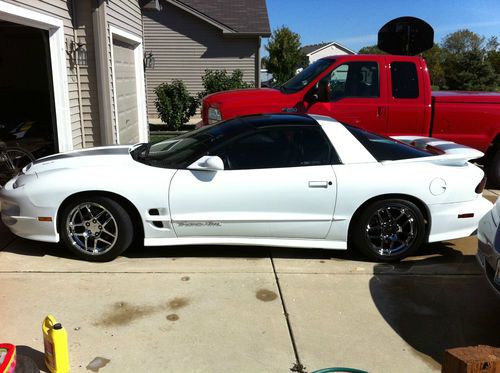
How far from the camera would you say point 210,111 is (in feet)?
24.7

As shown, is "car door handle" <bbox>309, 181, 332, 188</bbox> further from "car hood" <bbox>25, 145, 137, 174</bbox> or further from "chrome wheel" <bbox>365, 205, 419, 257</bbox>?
"car hood" <bbox>25, 145, 137, 174</bbox>

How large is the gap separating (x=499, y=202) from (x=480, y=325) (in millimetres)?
986

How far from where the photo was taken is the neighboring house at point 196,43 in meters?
19.2

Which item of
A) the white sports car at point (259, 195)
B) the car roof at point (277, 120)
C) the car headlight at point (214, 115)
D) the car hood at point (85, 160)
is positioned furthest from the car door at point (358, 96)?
the car hood at point (85, 160)

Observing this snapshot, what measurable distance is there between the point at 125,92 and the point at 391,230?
7.05m

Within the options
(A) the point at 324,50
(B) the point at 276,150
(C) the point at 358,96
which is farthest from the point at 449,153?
(A) the point at 324,50

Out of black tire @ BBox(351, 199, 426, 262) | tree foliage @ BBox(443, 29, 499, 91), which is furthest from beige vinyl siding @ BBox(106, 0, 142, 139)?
tree foliage @ BBox(443, 29, 499, 91)

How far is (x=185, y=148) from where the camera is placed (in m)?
4.88

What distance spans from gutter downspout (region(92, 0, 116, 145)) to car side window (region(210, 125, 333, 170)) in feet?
13.6

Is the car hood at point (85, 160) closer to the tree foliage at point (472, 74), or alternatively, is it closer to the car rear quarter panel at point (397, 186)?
the car rear quarter panel at point (397, 186)

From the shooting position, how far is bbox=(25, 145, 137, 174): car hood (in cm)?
473

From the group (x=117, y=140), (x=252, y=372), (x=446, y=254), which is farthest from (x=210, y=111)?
(x=252, y=372)

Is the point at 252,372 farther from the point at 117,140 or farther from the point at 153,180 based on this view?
the point at 117,140

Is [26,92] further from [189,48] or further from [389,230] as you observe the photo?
[189,48]
